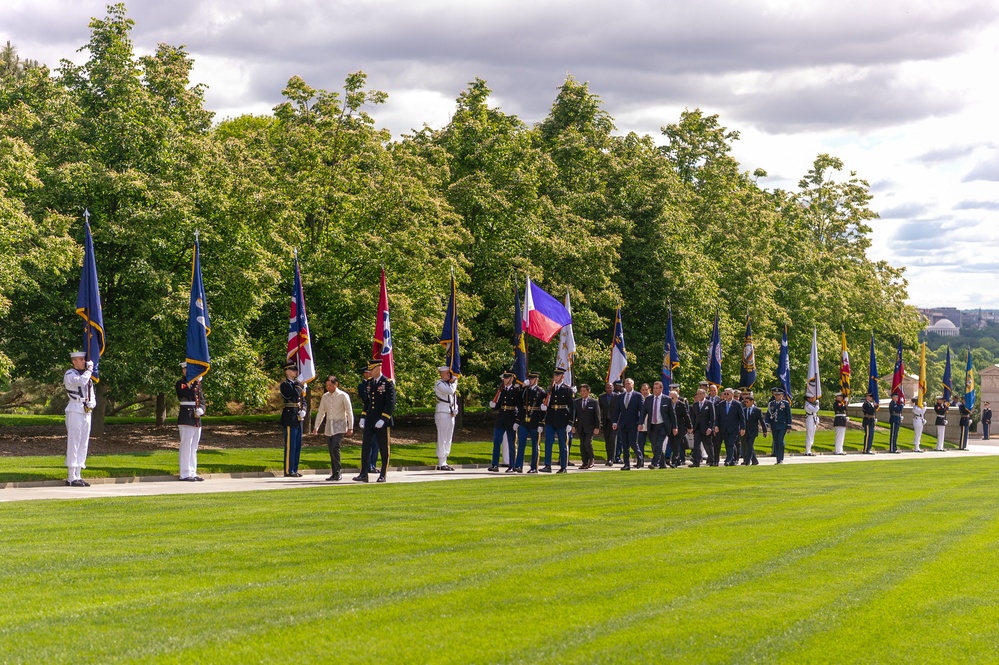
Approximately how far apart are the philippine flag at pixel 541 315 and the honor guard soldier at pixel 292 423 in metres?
7.35

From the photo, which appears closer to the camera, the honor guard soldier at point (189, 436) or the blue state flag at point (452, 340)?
the honor guard soldier at point (189, 436)

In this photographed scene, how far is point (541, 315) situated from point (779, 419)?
26.6ft

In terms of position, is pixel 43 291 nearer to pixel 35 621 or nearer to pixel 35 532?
pixel 35 532

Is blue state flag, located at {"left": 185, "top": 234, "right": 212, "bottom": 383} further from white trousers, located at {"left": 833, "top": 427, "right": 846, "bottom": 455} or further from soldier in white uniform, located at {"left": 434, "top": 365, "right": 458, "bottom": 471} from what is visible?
white trousers, located at {"left": 833, "top": 427, "right": 846, "bottom": 455}

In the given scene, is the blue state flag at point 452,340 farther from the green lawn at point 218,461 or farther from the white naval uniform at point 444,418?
the green lawn at point 218,461

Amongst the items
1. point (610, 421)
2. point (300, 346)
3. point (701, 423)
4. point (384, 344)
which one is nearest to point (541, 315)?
point (610, 421)

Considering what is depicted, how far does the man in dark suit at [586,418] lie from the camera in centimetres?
2684

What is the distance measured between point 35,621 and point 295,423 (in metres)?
15.0

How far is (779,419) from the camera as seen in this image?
33.0 meters

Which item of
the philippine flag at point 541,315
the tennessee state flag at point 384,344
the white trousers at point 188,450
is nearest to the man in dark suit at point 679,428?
the philippine flag at point 541,315

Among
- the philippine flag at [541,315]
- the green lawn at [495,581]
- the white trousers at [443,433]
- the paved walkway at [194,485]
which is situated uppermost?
the philippine flag at [541,315]

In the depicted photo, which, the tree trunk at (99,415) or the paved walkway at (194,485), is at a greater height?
the tree trunk at (99,415)

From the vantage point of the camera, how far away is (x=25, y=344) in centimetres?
2820

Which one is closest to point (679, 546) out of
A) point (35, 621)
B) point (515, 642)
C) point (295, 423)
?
point (515, 642)
